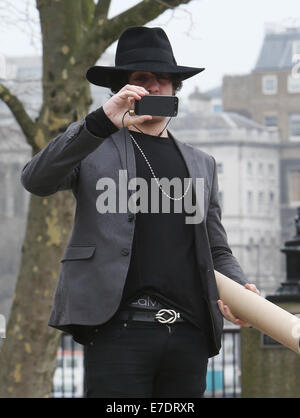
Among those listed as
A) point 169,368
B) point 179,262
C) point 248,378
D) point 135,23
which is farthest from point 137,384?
point 135,23

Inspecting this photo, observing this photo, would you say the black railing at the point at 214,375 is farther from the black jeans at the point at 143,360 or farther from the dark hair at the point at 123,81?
the dark hair at the point at 123,81

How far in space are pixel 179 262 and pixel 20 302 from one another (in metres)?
5.42

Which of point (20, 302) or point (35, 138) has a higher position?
point (35, 138)

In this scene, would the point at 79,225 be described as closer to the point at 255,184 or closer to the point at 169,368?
the point at 169,368

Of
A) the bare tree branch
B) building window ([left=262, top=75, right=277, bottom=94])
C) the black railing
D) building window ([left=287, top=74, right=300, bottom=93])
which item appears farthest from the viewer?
building window ([left=262, top=75, right=277, bottom=94])

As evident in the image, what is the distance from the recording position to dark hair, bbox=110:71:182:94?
4051 mm

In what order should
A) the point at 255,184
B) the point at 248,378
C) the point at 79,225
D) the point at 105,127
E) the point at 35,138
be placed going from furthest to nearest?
the point at 255,184 → the point at 35,138 → the point at 248,378 → the point at 79,225 → the point at 105,127

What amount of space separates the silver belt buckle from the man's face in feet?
2.61

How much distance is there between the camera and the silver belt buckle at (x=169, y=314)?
3.79 m

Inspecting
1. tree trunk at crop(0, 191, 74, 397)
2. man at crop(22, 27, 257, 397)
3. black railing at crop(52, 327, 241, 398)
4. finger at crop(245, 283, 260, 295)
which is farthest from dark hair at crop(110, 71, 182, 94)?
tree trunk at crop(0, 191, 74, 397)

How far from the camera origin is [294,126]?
106438mm

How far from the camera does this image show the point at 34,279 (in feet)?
29.7

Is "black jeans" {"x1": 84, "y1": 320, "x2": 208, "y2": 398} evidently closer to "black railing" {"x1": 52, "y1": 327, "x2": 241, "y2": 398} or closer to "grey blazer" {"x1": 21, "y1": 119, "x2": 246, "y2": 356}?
"grey blazer" {"x1": 21, "y1": 119, "x2": 246, "y2": 356}

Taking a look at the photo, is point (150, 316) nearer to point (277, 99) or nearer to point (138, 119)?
point (138, 119)
